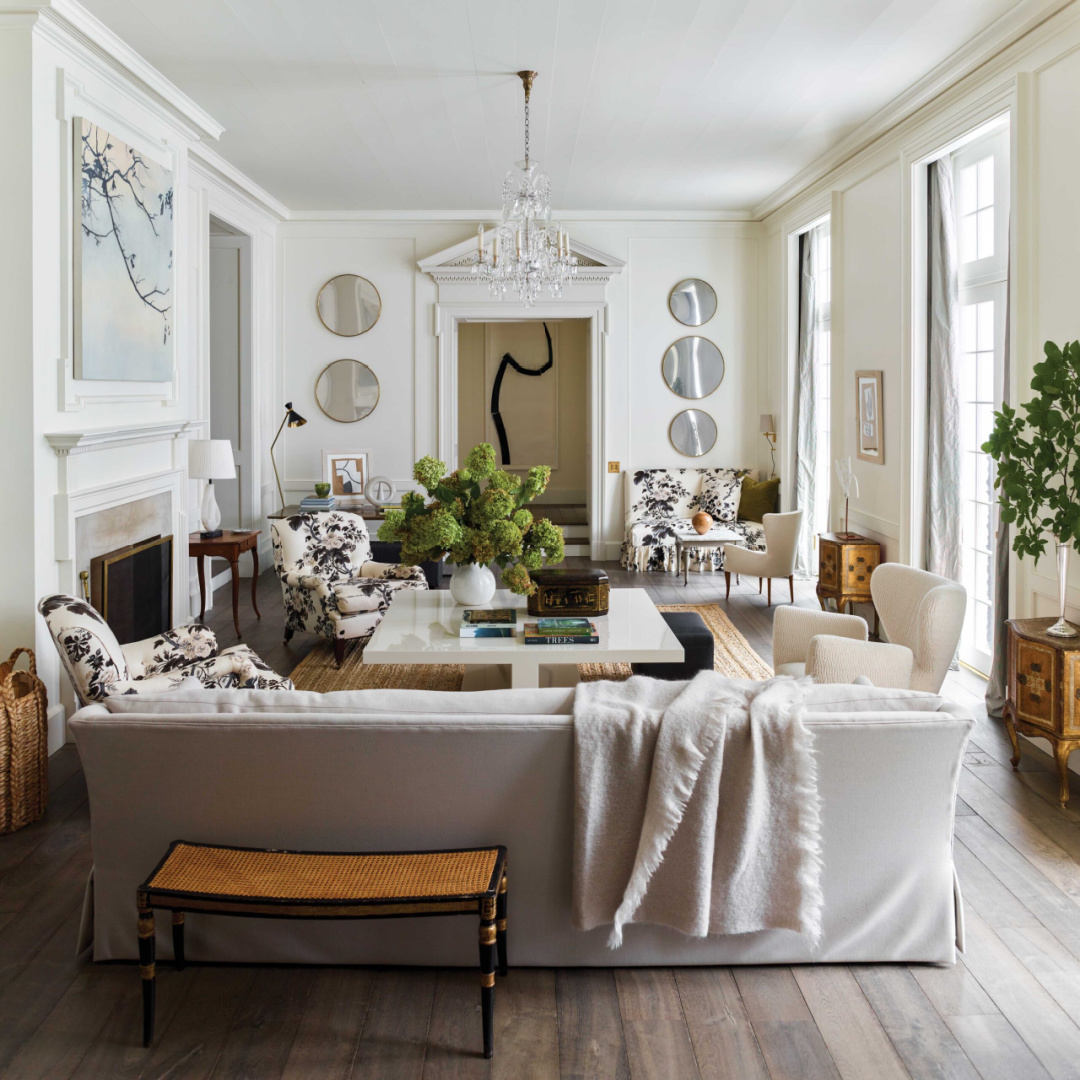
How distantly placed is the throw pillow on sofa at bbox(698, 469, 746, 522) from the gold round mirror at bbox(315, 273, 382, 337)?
133 inches

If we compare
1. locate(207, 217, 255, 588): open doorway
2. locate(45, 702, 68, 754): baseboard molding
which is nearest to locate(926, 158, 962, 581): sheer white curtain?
locate(45, 702, 68, 754): baseboard molding

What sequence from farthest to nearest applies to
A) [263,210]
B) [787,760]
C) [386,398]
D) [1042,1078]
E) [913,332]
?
[386,398] → [263,210] → [913,332] → [787,760] → [1042,1078]

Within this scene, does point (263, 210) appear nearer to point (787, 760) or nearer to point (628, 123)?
point (628, 123)

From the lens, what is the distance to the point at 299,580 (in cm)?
578

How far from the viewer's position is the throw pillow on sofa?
8930mm

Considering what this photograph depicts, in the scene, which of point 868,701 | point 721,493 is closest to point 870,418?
point 721,493

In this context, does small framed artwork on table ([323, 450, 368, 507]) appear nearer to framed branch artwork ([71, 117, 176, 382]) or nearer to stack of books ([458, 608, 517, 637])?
framed branch artwork ([71, 117, 176, 382])

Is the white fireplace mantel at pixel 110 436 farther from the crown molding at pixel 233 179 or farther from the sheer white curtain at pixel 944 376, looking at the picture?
the sheer white curtain at pixel 944 376

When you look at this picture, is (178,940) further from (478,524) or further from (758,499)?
(758,499)

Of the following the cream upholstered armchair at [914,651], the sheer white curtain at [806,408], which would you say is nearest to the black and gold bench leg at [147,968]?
the cream upholstered armchair at [914,651]

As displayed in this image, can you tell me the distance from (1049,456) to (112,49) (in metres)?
4.27

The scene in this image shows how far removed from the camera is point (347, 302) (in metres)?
8.93

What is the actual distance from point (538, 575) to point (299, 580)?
1.83 meters

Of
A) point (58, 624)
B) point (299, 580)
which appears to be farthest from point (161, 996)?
point (299, 580)
